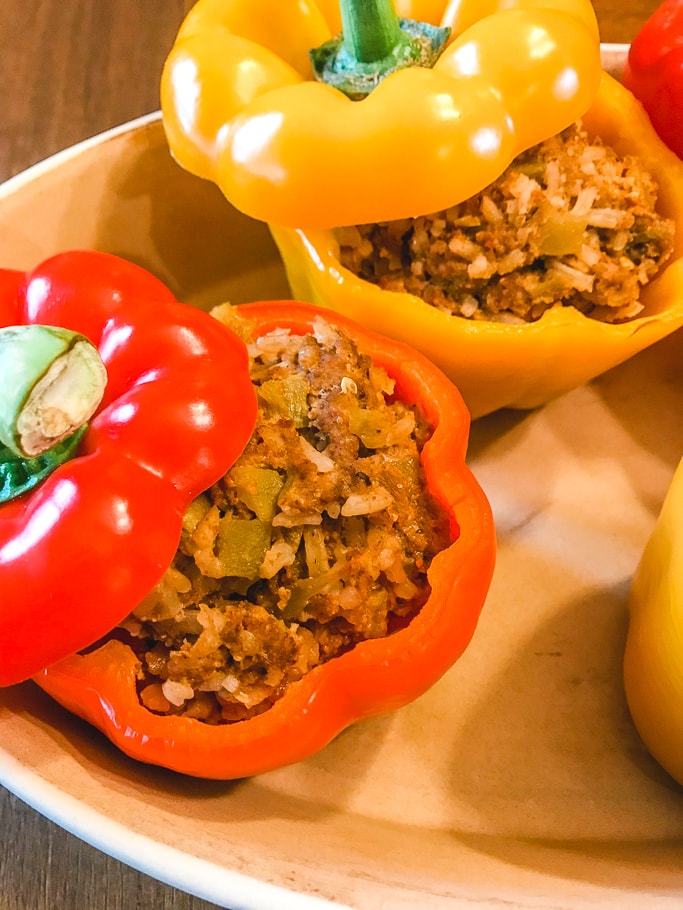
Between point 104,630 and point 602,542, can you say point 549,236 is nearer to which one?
point 602,542

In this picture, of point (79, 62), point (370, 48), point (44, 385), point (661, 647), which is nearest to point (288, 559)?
point (44, 385)

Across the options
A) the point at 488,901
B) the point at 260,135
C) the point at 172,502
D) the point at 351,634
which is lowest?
the point at 488,901

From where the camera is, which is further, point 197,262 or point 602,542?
point 197,262

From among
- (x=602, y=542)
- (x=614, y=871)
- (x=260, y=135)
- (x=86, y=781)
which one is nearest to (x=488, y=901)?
(x=614, y=871)

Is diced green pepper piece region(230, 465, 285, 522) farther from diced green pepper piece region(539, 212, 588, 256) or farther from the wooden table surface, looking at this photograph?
the wooden table surface

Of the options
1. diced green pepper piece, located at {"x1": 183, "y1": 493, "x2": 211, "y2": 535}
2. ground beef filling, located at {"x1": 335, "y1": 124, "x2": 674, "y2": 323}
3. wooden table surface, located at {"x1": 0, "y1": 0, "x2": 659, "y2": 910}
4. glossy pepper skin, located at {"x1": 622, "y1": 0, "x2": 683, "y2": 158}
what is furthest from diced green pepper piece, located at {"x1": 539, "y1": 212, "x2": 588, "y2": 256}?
wooden table surface, located at {"x1": 0, "y1": 0, "x2": 659, "y2": 910}

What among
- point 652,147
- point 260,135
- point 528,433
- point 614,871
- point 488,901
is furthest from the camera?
point 528,433
